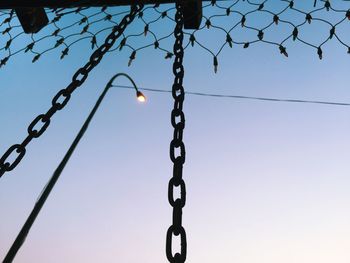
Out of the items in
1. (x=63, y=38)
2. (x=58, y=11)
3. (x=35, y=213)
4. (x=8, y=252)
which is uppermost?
(x=58, y=11)

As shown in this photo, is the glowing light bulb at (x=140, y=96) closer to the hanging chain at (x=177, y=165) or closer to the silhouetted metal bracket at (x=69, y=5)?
the silhouetted metal bracket at (x=69, y=5)

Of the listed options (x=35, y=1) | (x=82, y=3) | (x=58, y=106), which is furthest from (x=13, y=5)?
(x=58, y=106)

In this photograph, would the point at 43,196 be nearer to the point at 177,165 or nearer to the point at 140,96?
the point at 177,165

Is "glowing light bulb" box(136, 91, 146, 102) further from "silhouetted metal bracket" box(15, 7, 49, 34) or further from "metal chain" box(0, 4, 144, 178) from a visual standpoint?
"metal chain" box(0, 4, 144, 178)

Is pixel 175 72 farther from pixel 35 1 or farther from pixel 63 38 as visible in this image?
pixel 63 38

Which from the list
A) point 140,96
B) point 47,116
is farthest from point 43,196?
point 140,96

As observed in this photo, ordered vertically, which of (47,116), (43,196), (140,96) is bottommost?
(140,96)

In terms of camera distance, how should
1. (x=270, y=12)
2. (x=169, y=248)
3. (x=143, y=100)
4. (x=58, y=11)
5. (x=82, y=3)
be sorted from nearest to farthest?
(x=169, y=248), (x=82, y=3), (x=270, y=12), (x=58, y=11), (x=143, y=100)

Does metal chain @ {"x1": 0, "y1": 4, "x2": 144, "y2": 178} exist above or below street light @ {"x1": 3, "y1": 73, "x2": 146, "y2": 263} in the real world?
above

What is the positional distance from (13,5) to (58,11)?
844 mm

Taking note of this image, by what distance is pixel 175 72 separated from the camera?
1682 millimetres

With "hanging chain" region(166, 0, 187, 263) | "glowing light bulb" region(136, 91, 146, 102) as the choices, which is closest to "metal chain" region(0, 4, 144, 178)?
"hanging chain" region(166, 0, 187, 263)

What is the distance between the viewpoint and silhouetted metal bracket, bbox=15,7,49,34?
10.00ft

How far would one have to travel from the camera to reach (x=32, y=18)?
3.08 meters
